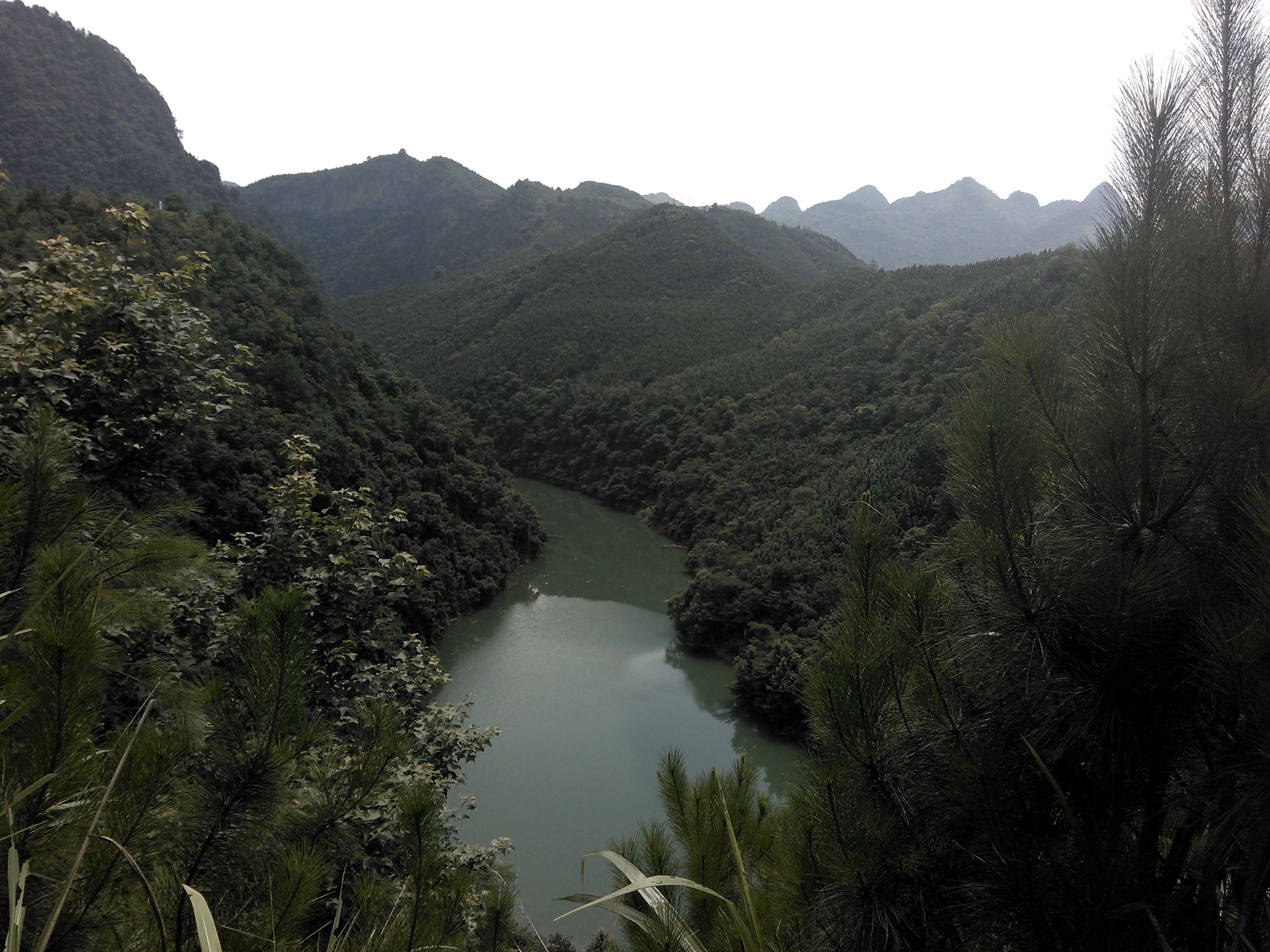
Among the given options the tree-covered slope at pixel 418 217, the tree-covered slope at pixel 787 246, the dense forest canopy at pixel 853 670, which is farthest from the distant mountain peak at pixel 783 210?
the dense forest canopy at pixel 853 670

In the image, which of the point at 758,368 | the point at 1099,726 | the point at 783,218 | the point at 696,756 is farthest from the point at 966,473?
the point at 783,218

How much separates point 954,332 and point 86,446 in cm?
2121

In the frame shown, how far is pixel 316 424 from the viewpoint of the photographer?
1428 cm

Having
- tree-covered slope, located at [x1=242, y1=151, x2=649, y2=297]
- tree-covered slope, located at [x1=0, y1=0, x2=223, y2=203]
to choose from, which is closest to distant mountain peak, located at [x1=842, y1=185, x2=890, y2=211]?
tree-covered slope, located at [x1=242, y1=151, x2=649, y2=297]

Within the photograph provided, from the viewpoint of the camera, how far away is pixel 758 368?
26422 millimetres

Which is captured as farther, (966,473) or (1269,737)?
(966,473)

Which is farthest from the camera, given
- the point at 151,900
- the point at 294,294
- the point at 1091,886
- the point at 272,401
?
the point at 294,294

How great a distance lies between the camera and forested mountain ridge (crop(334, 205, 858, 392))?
3250 centimetres

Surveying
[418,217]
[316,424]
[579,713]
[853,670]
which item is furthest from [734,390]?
[418,217]

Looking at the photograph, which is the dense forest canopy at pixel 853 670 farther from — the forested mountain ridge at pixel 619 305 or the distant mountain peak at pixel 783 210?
the distant mountain peak at pixel 783 210

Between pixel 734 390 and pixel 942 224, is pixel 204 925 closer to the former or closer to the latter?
pixel 734 390

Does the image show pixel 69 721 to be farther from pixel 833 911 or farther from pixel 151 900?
pixel 833 911

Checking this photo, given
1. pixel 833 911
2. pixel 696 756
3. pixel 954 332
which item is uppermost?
pixel 954 332

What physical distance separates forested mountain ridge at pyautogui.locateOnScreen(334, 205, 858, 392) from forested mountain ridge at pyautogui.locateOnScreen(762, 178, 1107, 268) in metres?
51.6
